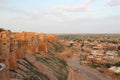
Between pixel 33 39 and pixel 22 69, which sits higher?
pixel 33 39

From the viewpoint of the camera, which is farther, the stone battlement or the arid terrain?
the arid terrain

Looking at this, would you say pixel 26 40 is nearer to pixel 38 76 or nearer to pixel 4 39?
pixel 38 76

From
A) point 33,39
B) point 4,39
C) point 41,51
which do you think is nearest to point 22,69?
point 4,39

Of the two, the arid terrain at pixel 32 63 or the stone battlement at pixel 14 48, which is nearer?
the stone battlement at pixel 14 48

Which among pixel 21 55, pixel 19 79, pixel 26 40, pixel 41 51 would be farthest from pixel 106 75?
pixel 19 79

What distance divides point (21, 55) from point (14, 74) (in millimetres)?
7792

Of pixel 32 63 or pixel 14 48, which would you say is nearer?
pixel 14 48

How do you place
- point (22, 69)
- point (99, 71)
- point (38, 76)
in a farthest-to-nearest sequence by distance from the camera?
point (99, 71) < point (38, 76) < point (22, 69)

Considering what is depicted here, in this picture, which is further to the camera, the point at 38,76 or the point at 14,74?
the point at 38,76

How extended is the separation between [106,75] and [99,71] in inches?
181

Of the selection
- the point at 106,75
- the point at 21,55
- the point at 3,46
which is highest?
the point at 3,46

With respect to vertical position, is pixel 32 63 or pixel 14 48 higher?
pixel 14 48

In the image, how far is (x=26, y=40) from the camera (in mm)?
39062

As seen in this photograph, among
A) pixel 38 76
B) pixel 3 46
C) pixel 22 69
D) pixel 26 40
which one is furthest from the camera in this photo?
pixel 26 40
